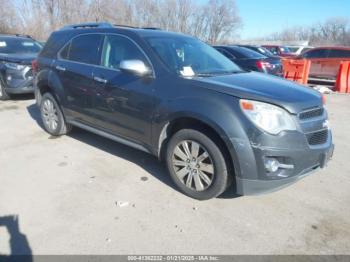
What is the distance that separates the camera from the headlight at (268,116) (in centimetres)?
296

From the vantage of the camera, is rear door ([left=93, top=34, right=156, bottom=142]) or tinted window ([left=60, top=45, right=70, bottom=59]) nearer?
rear door ([left=93, top=34, right=156, bottom=142])

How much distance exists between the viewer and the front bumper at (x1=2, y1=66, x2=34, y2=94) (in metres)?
7.96

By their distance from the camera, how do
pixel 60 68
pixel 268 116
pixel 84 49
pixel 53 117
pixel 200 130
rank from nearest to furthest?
pixel 268 116 < pixel 200 130 < pixel 84 49 < pixel 60 68 < pixel 53 117

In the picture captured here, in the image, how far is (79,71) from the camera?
4547 millimetres

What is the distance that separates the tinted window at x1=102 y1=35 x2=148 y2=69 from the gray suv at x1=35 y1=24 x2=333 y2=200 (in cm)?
1

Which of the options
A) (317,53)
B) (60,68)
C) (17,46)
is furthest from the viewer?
(317,53)

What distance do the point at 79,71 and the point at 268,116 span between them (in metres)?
2.81

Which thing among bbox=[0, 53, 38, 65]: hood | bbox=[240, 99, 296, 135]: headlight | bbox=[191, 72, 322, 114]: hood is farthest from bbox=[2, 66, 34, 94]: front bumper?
bbox=[240, 99, 296, 135]: headlight

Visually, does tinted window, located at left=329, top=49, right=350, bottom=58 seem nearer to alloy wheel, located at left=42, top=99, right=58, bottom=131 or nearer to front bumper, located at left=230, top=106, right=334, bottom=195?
front bumper, located at left=230, top=106, right=334, bottom=195

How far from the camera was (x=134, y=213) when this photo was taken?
3.27 m

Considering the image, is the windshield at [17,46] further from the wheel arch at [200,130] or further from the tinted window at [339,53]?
the tinted window at [339,53]

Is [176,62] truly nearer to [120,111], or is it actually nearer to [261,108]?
[120,111]

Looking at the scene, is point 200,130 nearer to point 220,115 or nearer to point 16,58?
point 220,115

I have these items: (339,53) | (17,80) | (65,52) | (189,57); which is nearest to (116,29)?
(189,57)
